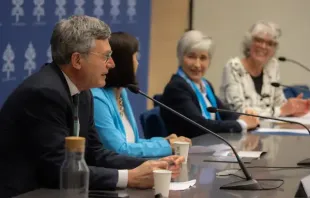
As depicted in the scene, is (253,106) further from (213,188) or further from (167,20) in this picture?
(213,188)

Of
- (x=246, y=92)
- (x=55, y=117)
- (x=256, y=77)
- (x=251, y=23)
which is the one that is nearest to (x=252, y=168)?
(x=55, y=117)

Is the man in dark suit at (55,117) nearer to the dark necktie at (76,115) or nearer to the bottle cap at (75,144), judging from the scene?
the dark necktie at (76,115)

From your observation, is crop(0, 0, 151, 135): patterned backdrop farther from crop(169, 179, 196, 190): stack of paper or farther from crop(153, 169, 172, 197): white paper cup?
crop(153, 169, 172, 197): white paper cup

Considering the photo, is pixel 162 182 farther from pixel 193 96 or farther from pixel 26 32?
pixel 193 96

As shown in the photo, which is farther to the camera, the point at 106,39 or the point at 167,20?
the point at 167,20

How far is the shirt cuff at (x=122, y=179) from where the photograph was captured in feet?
7.62

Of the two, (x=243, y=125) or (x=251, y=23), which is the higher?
(x=251, y=23)

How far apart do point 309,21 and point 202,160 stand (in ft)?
14.1

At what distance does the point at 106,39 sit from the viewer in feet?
8.32

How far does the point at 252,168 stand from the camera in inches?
112

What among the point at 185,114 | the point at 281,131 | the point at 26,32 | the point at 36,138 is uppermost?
the point at 26,32

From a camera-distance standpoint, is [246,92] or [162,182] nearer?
[162,182]

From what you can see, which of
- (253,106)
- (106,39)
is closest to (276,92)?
(253,106)

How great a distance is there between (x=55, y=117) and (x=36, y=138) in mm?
95
